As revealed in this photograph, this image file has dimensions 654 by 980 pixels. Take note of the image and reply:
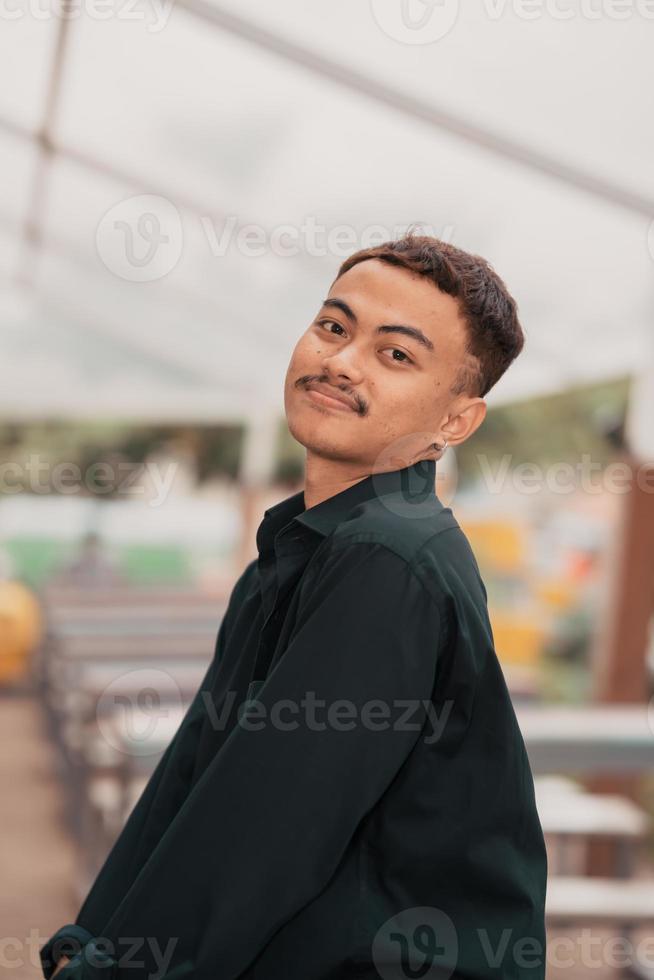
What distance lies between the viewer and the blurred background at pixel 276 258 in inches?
103

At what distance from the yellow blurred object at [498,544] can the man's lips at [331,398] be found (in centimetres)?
977

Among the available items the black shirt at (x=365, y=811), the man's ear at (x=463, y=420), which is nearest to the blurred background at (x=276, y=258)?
the man's ear at (x=463, y=420)

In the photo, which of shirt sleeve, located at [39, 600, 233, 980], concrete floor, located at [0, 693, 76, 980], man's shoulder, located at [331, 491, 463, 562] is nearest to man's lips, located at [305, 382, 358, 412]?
man's shoulder, located at [331, 491, 463, 562]

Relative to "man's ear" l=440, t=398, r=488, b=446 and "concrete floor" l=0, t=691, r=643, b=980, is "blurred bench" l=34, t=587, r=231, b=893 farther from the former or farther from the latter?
"man's ear" l=440, t=398, r=488, b=446

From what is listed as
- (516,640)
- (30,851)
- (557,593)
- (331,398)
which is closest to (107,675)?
(30,851)

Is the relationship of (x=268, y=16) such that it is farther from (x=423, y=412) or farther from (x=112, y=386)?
(x=112, y=386)

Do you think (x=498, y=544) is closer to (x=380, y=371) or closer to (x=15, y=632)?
(x=15, y=632)

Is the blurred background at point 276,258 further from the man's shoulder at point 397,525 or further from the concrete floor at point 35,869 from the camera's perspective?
the man's shoulder at point 397,525

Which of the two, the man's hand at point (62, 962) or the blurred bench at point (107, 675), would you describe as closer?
the man's hand at point (62, 962)

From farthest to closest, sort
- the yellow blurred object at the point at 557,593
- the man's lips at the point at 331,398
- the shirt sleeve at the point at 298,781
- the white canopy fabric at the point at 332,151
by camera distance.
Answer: the yellow blurred object at the point at 557,593 → the white canopy fabric at the point at 332,151 → the man's lips at the point at 331,398 → the shirt sleeve at the point at 298,781

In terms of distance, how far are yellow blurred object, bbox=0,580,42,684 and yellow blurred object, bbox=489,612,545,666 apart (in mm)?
3429

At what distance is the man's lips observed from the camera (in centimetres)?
128

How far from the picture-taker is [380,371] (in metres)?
1.29

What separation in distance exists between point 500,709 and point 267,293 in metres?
4.14
